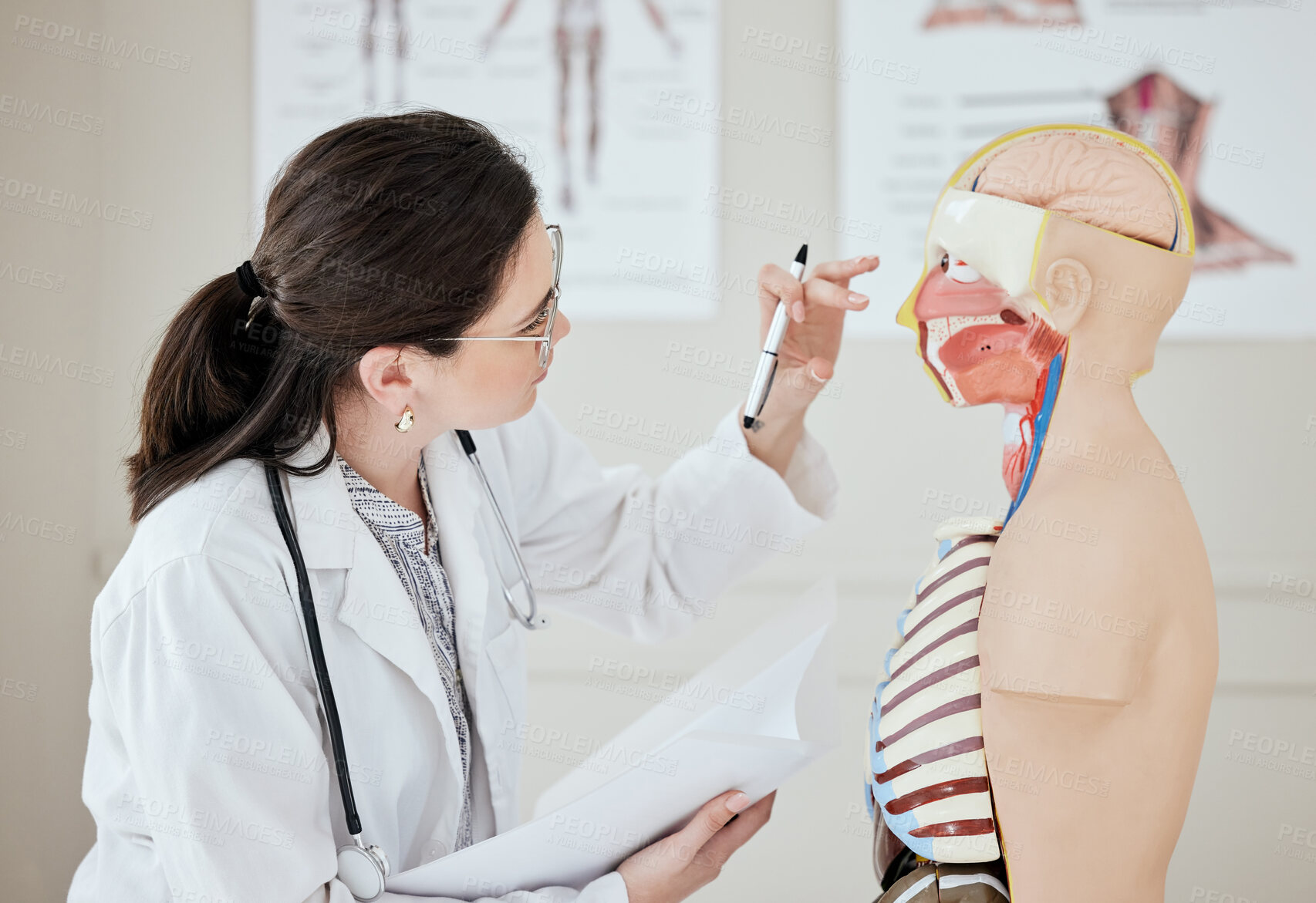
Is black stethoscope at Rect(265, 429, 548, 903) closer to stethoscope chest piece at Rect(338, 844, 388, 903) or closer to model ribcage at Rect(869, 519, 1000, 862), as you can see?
stethoscope chest piece at Rect(338, 844, 388, 903)

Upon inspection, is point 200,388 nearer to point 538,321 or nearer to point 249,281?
point 249,281

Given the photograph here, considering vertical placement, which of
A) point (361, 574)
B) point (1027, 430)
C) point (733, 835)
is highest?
point (1027, 430)

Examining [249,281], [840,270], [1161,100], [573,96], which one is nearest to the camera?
[249,281]

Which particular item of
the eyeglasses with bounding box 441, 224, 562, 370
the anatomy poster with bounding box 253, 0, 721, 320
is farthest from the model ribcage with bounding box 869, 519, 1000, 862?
the anatomy poster with bounding box 253, 0, 721, 320

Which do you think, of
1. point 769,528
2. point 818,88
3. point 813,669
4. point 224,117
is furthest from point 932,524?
point 224,117

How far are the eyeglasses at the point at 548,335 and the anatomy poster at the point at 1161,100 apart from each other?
928 mm

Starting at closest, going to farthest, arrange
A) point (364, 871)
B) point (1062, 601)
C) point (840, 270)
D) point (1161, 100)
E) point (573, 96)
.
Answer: point (1062, 601), point (364, 871), point (840, 270), point (1161, 100), point (573, 96)

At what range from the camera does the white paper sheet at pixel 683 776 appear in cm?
94

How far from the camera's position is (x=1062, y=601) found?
34.5 inches

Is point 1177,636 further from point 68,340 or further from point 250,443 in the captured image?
point 68,340

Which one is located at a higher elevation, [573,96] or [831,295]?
[573,96]

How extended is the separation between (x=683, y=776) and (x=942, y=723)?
0.81 feet

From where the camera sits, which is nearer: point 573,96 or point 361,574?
point 361,574

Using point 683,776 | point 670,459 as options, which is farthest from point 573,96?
point 683,776
